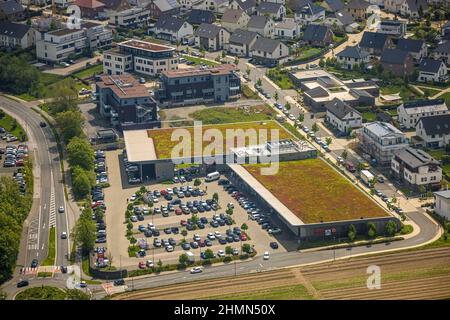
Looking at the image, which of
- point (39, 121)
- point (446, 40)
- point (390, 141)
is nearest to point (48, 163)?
point (39, 121)

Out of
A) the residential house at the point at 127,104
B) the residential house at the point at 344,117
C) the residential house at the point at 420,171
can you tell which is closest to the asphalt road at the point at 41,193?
the residential house at the point at 127,104

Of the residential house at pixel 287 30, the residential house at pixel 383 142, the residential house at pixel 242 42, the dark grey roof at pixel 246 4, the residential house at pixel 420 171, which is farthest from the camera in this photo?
the dark grey roof at pixel 246 4

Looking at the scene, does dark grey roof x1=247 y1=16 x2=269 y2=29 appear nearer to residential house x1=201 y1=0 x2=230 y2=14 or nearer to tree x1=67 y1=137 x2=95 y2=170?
residential house x1=201 y1=0 x2=230 y2=14

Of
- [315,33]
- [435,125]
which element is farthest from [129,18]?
[435,125]

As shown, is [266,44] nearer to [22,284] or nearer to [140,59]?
[140,59]

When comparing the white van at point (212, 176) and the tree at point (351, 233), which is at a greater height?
the tree at point (351, 233)

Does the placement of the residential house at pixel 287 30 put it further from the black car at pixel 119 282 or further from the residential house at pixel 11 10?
the black car at pixel 119 282
